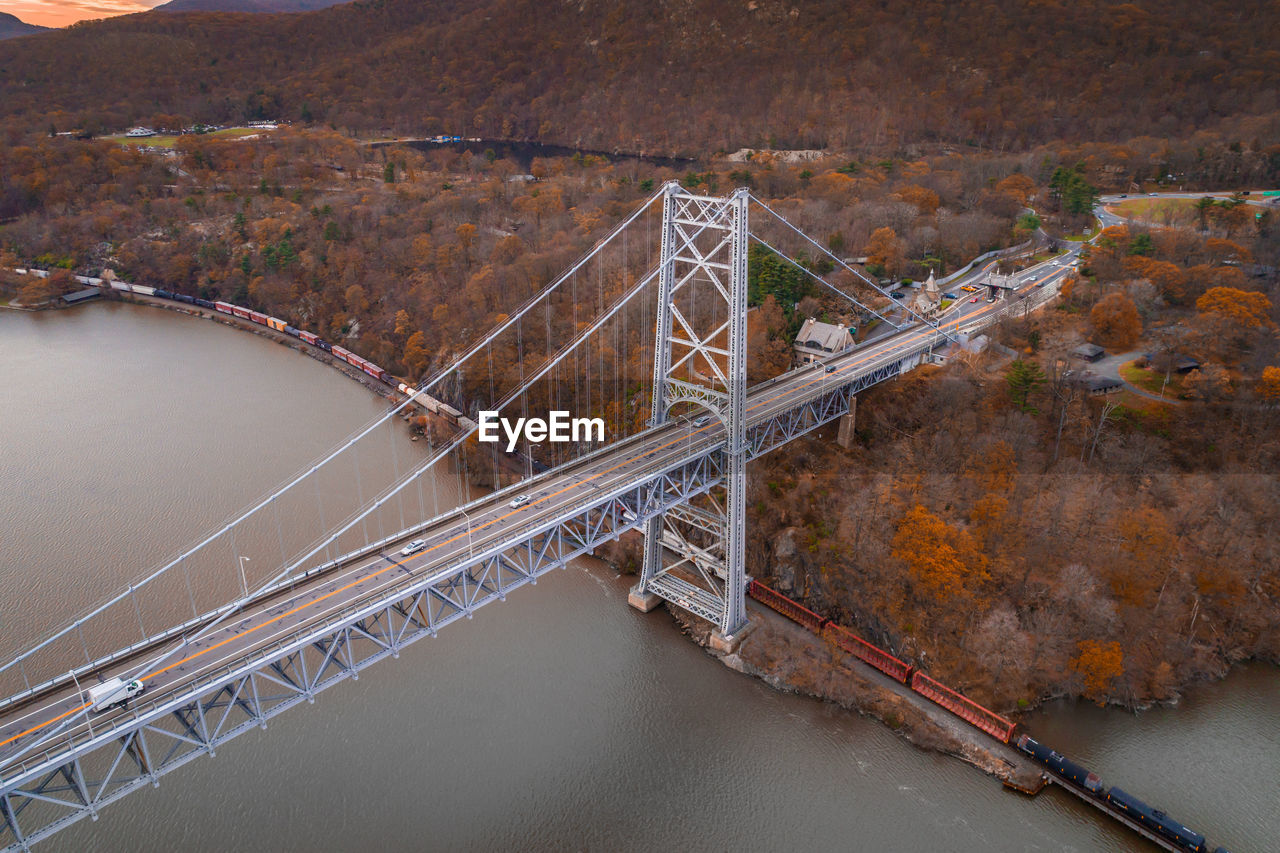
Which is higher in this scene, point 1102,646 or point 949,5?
point 949,5

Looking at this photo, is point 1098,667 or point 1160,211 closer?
point 1098,667

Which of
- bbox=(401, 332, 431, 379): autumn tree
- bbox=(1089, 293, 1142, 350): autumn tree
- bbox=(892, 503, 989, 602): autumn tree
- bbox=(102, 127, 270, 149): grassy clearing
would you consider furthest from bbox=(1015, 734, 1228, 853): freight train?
bbox=(102, 127, 270, 149): grassy clearing

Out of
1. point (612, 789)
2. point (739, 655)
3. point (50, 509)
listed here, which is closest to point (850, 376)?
point (739, 655)

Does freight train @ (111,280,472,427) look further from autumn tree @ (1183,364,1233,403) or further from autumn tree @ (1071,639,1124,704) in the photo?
autumn tree @ (1183,364,1233,403)

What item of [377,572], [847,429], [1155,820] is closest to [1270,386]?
[847,429]

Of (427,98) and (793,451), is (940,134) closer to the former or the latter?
(793,451)

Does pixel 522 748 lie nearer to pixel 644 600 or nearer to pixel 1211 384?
pixel 644 600

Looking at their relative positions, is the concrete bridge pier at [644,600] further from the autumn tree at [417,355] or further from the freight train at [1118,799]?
the autumn tree at [417,355]
